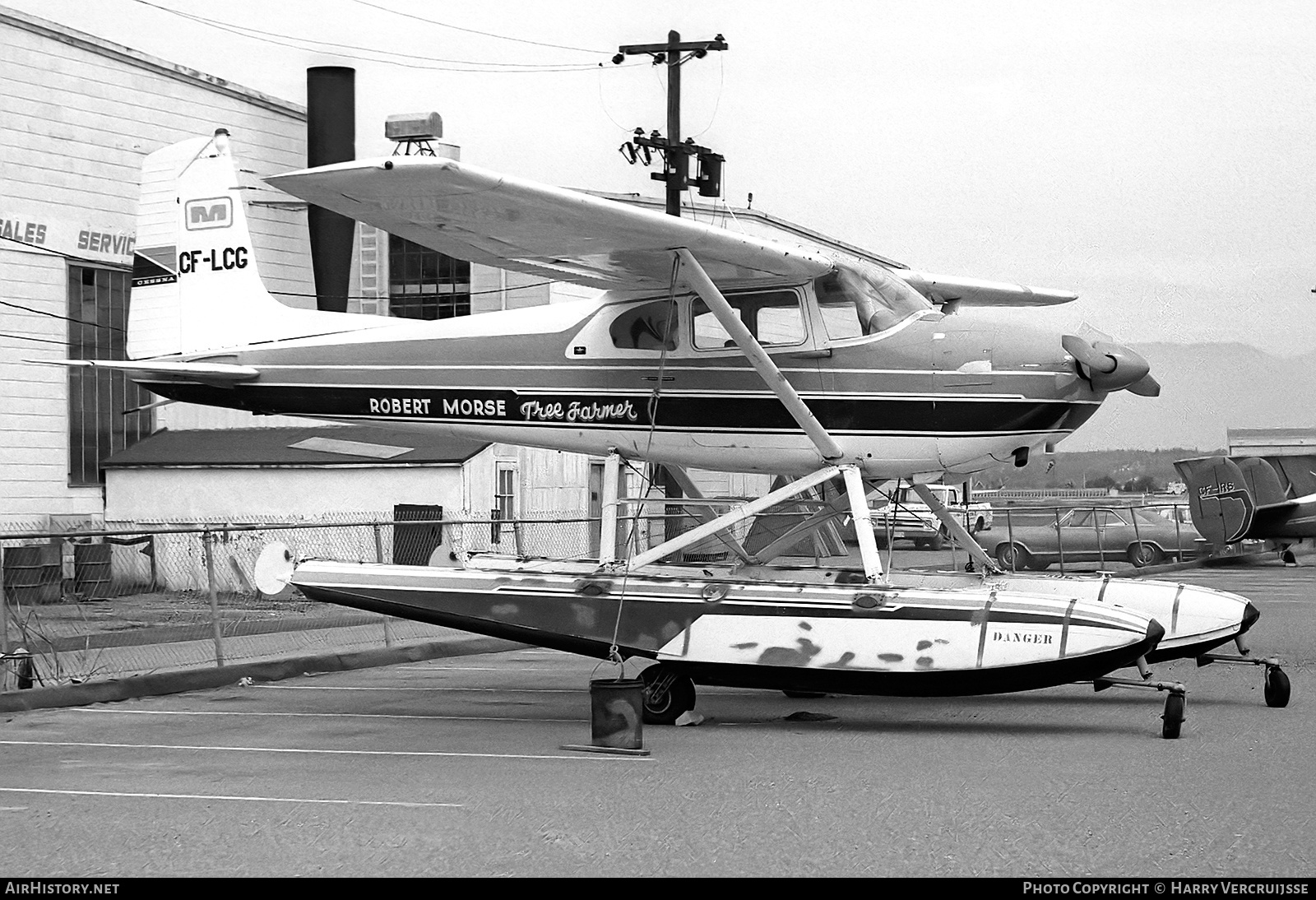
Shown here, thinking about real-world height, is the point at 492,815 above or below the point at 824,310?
below

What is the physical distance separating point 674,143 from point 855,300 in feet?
40.9

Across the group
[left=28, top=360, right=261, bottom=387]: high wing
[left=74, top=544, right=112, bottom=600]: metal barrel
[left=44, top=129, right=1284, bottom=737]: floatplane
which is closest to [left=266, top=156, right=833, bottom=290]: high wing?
[left=44, top=129, right=1284, bottom=737]: floatplane

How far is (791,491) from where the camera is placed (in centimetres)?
1079

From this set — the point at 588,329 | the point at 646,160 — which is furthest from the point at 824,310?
the point at 646,160

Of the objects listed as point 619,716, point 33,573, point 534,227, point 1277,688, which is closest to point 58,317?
point 33,573

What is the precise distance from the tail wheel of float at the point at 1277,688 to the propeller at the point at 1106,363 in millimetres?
2277

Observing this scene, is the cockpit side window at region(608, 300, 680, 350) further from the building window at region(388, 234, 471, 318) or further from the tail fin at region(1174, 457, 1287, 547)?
the tail fin at region(1174, 457, 1287, 547)

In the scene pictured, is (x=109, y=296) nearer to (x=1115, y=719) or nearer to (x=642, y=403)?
(x=642, y=403)

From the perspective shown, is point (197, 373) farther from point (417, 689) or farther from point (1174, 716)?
point (1174, 716)

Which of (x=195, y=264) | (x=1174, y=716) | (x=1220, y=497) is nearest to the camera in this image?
(x=1174, y=716)

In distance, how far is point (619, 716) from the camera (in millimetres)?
8820

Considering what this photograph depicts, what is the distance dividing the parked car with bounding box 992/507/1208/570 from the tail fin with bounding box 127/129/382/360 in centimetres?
1838

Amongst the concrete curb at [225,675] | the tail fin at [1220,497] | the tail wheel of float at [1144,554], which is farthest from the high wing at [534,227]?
the tail wheel of float at [1144,554]

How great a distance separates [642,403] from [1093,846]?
6.30m
